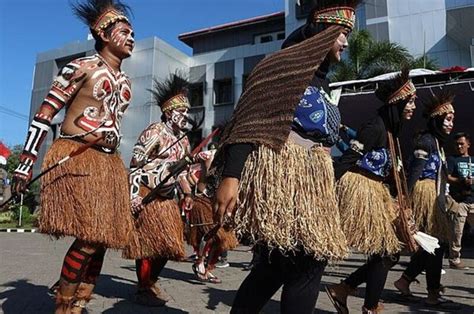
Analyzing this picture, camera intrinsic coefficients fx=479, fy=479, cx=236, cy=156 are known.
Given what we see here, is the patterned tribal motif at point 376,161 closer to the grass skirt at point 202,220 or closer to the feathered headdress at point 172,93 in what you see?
the feathered headdress at point 172,93

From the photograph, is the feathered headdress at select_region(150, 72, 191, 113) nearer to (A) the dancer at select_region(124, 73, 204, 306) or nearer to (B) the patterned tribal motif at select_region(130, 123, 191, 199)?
(A) the dancer at select_region(124, 73, 204, 306)

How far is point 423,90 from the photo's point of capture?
9.49m

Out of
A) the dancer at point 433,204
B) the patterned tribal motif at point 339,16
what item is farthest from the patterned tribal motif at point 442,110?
the patterned tribal motif at point 339,16

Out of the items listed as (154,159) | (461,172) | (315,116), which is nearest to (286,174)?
(315,116)

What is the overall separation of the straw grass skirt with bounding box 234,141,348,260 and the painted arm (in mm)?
1316

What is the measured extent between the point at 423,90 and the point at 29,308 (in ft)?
27.2

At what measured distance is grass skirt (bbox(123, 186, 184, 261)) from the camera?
12.5 ft

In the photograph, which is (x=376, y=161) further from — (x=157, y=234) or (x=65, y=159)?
(x=65, y=159)

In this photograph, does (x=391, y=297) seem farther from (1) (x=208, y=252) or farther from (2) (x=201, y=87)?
(2) (x=201, y=87)

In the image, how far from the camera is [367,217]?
3.09 metres

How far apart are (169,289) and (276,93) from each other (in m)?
3.14

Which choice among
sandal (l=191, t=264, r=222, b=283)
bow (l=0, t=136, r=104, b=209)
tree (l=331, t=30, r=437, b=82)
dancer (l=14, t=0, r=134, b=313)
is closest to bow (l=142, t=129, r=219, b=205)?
dancer (l=14, t=0, r=134, b=313)

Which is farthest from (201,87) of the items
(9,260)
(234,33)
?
(9,260)

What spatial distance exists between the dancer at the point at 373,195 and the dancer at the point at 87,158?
142 centimetres
